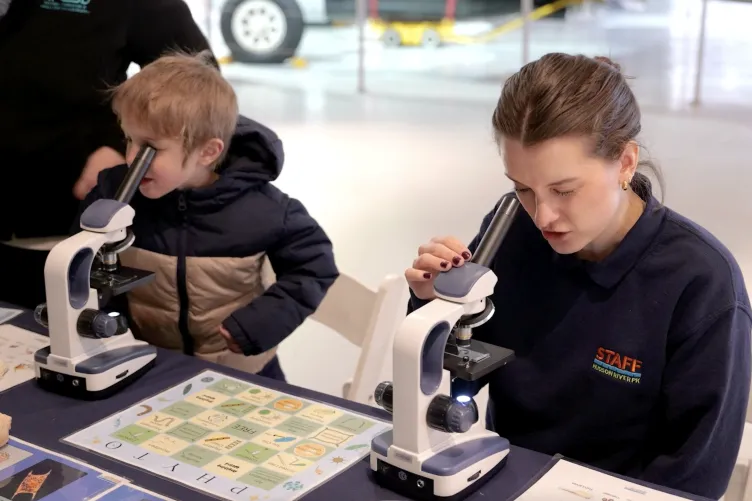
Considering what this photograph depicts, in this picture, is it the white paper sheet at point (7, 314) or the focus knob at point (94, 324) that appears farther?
the white paper sheet at point (7, 314)

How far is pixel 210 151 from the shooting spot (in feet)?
5.83

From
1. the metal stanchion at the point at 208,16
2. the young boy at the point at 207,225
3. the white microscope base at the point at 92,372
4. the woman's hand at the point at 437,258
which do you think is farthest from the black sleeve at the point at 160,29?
the metal stanchion at the point at 208,16

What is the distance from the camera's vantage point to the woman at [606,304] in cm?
127

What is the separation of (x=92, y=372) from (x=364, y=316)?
24.8 inches

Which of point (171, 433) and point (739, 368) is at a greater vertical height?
point (739, 368)

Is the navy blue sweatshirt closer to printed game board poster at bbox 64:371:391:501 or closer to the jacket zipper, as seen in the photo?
printed game board poster at bbox 64:371:391:501

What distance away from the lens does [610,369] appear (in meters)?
1.35

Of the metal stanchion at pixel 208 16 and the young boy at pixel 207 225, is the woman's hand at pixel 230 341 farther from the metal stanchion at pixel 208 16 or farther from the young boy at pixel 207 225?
the metal stanchion at pixel 208 16

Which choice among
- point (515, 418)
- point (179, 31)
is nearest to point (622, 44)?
point (179, 31)

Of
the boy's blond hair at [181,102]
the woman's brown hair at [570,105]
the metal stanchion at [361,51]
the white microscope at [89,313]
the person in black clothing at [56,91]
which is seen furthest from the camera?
the metal stanchion at [361,51]

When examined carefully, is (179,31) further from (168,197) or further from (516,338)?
(516,338)

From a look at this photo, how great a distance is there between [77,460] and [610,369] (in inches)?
30.2

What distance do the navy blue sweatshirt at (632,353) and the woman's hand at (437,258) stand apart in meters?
0.16

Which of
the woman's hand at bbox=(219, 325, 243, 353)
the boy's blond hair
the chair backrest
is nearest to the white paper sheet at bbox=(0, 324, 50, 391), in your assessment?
the woman's hand at bbox=(219, 325, 243, 353)
